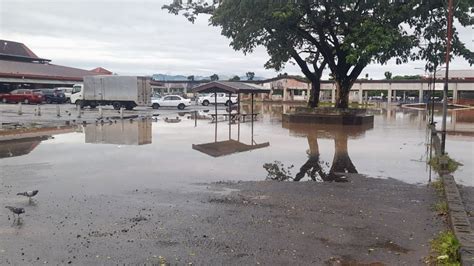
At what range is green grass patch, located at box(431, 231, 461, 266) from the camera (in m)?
4.75

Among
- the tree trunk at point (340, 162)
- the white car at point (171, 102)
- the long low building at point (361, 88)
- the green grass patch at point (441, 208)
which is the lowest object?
the green grass patch at point (441, 208)

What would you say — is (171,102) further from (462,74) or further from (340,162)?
(462,74)

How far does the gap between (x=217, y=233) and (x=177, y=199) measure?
201 centimetres

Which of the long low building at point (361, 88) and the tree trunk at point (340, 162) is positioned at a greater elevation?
the long low building at point (361, 88)

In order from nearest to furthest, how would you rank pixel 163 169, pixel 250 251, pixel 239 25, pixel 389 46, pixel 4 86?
pixel 250 251 → pixel 163 169 → pixel 389 46 → pixel 239 25 → pixel 4 86

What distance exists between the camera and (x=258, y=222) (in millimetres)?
6426

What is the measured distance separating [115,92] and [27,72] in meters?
17.2

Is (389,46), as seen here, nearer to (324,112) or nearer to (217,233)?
(324,112)

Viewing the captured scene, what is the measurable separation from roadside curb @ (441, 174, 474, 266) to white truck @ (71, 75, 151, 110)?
31040 millimetres

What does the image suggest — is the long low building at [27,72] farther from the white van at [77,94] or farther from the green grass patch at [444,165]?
the green grass patch at [444,165]

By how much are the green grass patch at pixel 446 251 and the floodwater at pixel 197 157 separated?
4.22 metres

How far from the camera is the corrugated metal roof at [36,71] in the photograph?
45.9 meters

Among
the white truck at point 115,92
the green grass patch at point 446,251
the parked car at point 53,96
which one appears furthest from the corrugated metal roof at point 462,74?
the green grass patch at point 446,251

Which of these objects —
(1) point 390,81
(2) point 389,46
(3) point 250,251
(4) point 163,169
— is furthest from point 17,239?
(1) point 390,81
